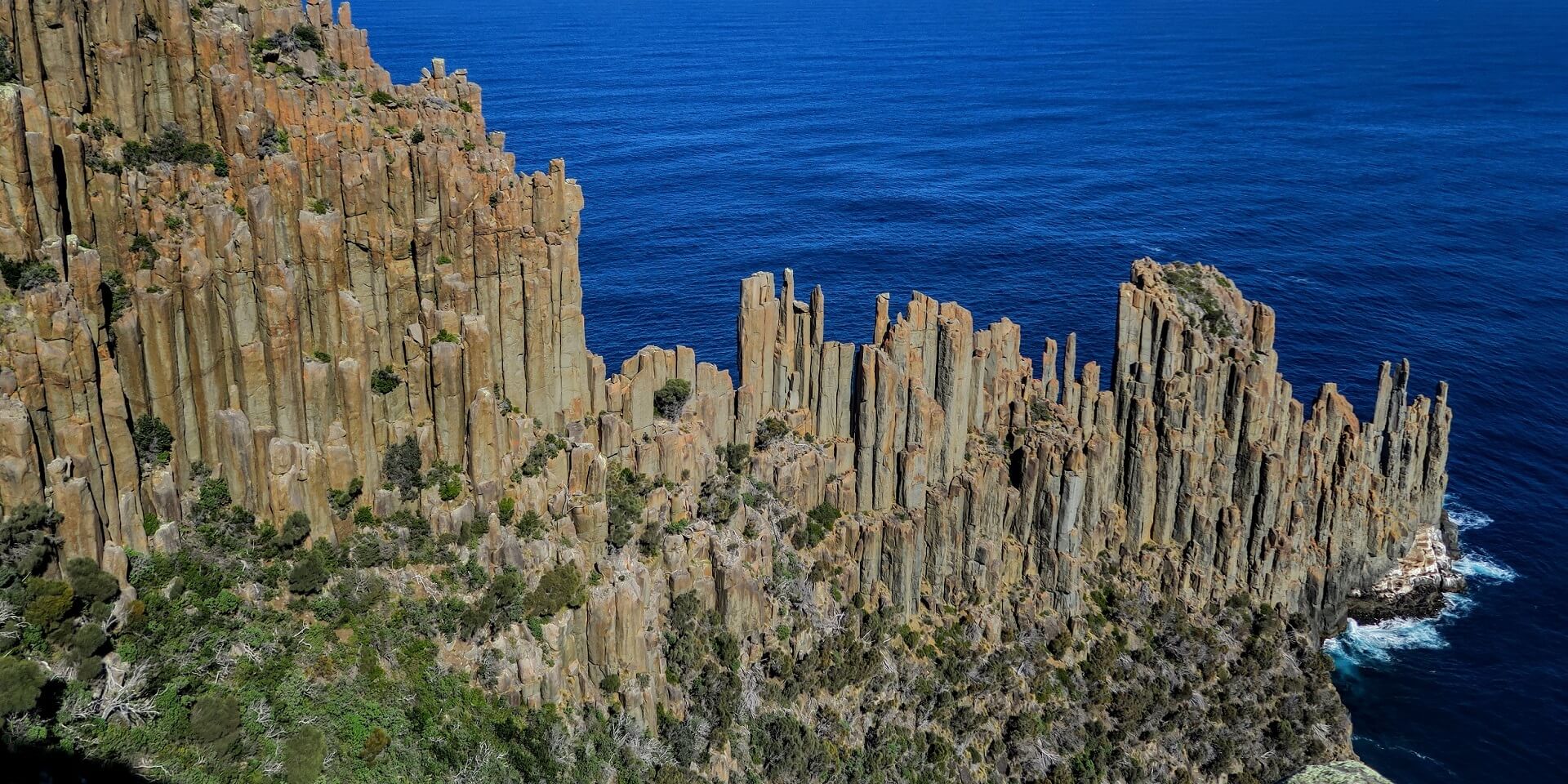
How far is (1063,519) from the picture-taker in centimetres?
10600

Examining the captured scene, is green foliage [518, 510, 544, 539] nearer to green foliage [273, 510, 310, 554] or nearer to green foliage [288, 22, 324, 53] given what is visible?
green foliage [273, 510, 310, 554]

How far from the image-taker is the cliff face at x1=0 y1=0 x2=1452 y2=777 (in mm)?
79000

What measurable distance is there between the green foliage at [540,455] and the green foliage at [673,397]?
9415mm

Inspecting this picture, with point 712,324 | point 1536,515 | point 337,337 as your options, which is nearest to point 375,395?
point 337,337

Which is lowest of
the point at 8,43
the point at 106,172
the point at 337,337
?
the point at 337,337

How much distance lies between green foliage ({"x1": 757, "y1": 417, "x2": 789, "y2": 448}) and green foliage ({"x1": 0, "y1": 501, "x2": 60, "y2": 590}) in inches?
1915

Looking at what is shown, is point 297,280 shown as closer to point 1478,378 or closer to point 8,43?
point 8,43

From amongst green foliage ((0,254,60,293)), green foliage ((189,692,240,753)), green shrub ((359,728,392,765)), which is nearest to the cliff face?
green foliage ((0,254,60,293))

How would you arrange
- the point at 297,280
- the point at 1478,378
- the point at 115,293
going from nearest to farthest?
the point at 115,293 → the point at 297,280 → the point at 1478,378

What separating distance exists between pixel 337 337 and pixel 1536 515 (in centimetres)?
11776

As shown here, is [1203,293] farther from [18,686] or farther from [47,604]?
[18,686]

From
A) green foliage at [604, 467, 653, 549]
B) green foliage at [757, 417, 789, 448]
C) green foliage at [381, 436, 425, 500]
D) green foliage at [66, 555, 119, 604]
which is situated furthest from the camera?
green foliage at [757, 417, 789, 448]

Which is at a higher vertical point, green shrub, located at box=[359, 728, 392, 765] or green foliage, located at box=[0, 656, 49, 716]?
green foliage, located at box=[0, 656, 49, 716]

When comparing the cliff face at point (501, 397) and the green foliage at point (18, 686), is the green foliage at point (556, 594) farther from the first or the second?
the green foliage at point (18, 686)
